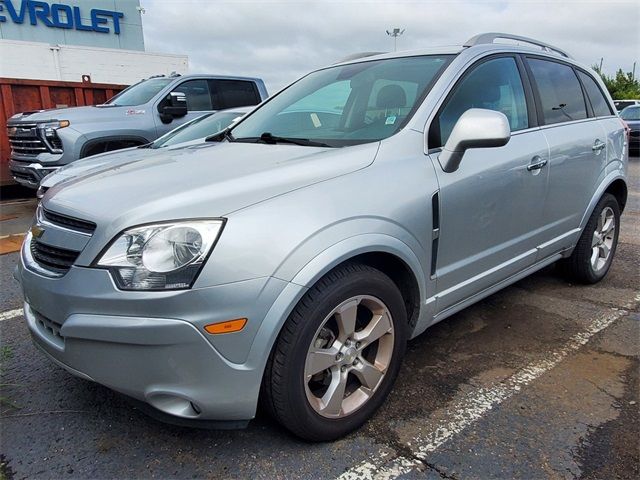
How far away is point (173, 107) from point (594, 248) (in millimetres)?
5586

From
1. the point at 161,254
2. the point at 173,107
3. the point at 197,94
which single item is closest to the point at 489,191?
the point at 161,254

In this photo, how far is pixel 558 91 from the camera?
11.7 ft

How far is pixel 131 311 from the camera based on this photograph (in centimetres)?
175

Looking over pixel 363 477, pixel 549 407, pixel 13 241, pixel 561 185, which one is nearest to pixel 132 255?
pixel 363 477

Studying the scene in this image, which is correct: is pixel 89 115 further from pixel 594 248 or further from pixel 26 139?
pixel 594 248

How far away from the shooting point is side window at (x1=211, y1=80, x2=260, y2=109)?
8.34m

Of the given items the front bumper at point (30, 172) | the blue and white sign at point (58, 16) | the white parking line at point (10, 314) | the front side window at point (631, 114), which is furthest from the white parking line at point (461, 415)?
the blue and white sign at point (58, 16)

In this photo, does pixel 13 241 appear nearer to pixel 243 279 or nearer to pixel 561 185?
pixel 243 279

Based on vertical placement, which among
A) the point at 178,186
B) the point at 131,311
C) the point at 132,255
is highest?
the point at 178,186

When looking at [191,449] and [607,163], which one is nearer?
[191,449]

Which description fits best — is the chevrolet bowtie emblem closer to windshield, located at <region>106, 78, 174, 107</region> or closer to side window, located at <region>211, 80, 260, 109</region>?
windshield, located at <region>106, 78, 174, 107</region>

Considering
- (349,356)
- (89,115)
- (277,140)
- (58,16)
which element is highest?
(58,16)

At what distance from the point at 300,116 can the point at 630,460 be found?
2414 millimetres

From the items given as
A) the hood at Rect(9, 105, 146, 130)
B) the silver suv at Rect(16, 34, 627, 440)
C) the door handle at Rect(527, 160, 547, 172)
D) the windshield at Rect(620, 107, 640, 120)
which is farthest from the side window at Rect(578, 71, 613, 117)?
the windshield at Rect(620, 107, 640, 120)
